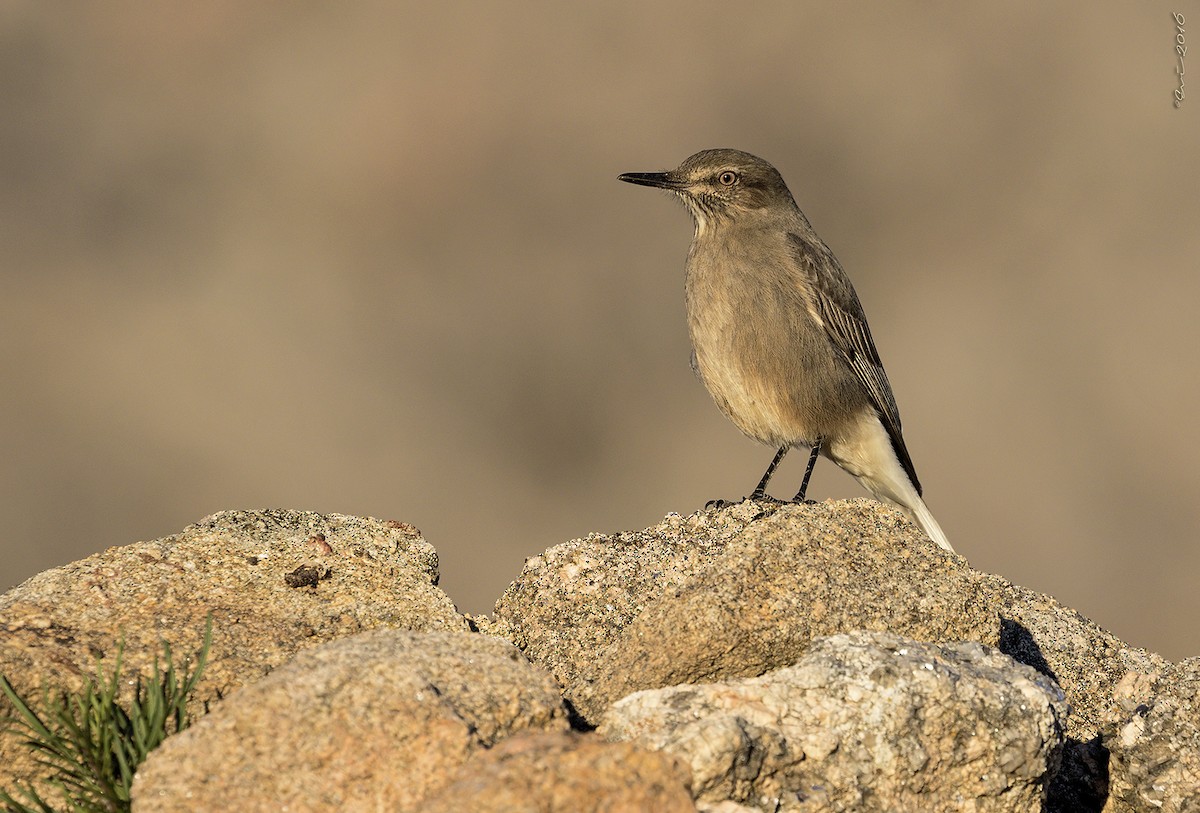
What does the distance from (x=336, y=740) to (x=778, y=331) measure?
19.5 ft

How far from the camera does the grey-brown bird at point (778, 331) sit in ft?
27.4

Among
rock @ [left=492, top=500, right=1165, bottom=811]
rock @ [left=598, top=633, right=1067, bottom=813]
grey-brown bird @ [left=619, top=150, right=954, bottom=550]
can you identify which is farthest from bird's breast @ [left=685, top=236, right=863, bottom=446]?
rock @ [left=598, top=633, right=1067, bottom=813]

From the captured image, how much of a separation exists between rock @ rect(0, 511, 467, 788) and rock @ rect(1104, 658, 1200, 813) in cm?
204

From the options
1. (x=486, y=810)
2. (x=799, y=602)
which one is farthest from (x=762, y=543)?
(x=486, y=810)

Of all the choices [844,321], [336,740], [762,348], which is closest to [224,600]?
Result: [336,740]

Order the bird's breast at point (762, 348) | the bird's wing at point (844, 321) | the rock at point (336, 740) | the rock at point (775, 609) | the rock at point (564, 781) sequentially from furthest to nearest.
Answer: the bird's wing at point (844, 321)
the bird's breast at point (762, 348)
the rock at point (775, 609)
the rock at point (336, 740)
the rock at point (564, 781)

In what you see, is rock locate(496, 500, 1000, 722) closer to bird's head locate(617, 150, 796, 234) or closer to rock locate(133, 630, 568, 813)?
rock locate(133, 630, 568, 813)

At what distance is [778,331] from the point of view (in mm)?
8344

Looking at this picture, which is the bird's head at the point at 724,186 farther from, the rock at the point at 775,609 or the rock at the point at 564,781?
the rock at the point at 564,781

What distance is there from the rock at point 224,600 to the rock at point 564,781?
1.36 metres

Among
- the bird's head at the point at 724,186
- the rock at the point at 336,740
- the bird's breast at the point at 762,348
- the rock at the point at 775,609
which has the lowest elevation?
the rock at the point at 336,740

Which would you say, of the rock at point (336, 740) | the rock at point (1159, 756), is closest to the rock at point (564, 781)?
the rock at point (336, 740)

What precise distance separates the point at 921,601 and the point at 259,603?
83.8 inches

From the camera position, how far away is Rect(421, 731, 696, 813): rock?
2430 mm
